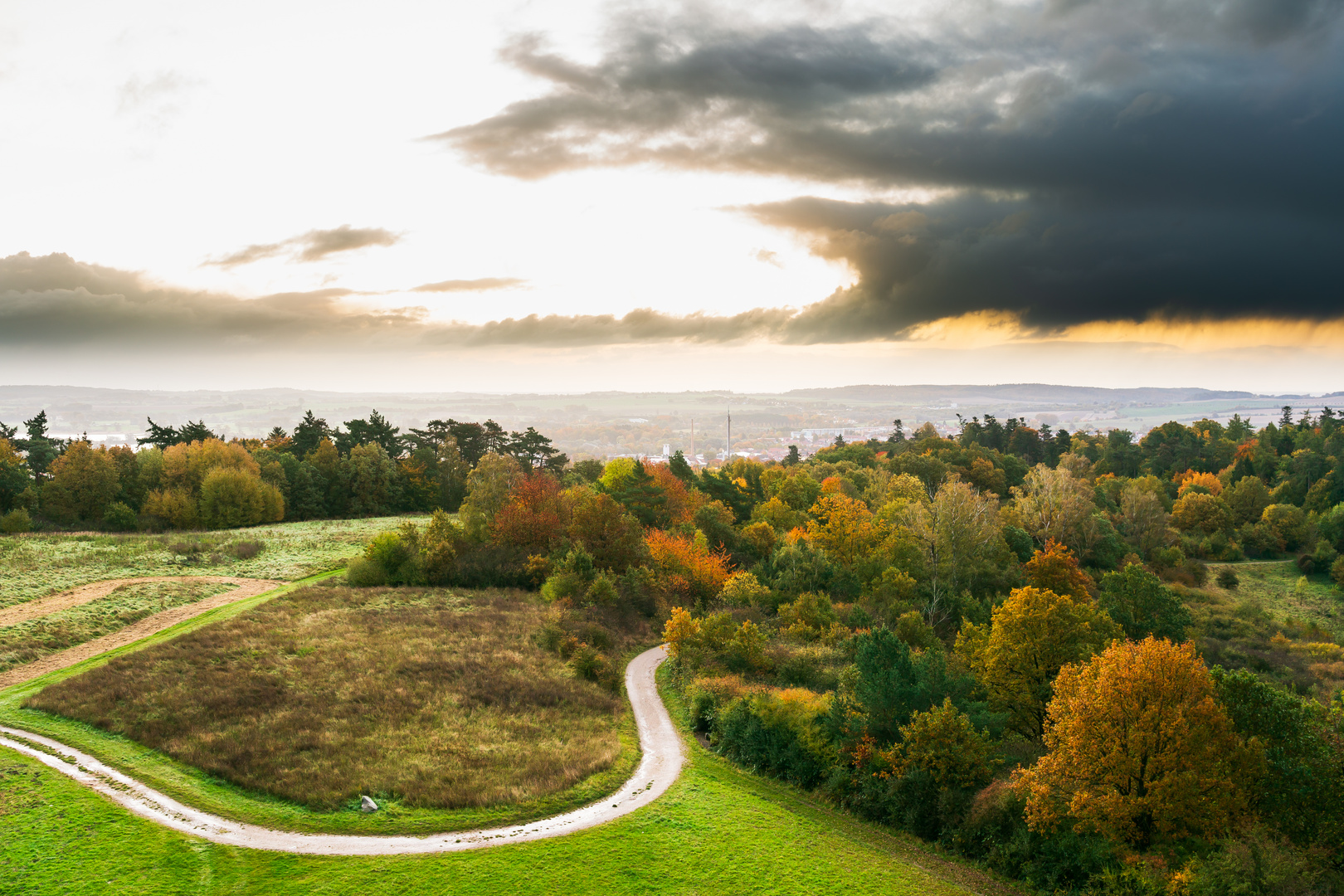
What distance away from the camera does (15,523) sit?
220 ft

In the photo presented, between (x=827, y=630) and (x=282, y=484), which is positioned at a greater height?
(x=282, y=484)

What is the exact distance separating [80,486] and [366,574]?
4460 centimetres

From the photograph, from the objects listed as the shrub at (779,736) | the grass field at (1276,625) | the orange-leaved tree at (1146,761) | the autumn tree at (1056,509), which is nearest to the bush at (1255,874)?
the orange-leaved tree at (1146,761)

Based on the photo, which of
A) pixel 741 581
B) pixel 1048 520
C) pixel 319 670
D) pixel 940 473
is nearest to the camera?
pixel 319 670

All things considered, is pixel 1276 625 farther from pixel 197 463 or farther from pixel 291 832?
pixel 197 463

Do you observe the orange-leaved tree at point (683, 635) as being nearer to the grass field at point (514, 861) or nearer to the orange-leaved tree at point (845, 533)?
the grass field at point (514, 861)

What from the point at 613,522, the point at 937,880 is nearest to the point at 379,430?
the point at 613,522

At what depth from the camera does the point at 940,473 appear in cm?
10994

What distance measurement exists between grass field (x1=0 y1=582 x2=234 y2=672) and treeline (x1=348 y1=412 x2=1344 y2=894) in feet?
40.7

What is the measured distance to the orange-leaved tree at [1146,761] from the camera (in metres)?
24.2

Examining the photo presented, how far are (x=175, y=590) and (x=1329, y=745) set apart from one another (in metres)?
63.1

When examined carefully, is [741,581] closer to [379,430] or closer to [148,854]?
[148,854]

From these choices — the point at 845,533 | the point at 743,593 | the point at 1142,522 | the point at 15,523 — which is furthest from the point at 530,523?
the point at 1142,522

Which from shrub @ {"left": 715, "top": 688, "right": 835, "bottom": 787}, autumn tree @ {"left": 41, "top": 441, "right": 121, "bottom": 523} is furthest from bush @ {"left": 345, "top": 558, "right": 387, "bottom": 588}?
autumn tree @ {"left": 41, "top": 441, "right": 121, "bottom": 523}
